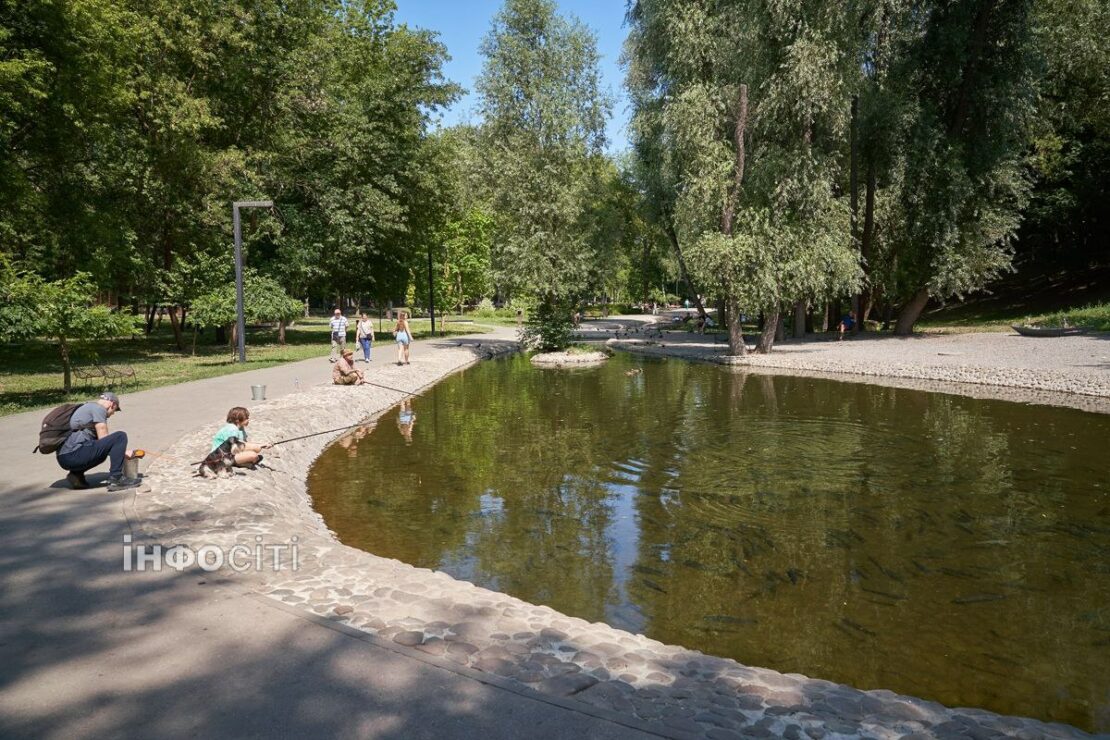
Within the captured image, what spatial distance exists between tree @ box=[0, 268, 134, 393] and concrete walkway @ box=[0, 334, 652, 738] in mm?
9719

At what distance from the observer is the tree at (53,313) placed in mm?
14703

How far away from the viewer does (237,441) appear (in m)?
10.3

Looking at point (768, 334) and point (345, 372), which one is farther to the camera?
point (768, 334)

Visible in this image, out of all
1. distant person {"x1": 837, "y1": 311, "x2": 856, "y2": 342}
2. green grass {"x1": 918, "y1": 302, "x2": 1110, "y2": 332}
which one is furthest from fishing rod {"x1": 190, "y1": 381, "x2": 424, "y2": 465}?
green grass {"x1": 918, "y1": 302, "x2": 1110, "y2": 332}

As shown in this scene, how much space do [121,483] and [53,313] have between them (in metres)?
8.08

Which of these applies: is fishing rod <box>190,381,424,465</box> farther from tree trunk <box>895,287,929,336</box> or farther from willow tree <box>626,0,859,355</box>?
tree trunk <box>895,287,929,336</box>

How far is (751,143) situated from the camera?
90.2ft

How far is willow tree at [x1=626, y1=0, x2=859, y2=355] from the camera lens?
25000mm

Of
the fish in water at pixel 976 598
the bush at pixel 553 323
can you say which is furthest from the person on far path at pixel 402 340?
the fish in water at pixel 976 598

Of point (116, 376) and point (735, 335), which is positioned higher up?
point (735, 335)

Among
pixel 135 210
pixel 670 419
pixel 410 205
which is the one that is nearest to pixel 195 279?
pixel 135 210

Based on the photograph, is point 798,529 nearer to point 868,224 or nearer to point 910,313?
point 868,224

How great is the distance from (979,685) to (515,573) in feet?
14.1

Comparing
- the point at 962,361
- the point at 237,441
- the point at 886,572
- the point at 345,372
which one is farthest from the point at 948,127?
the point at 237,441
